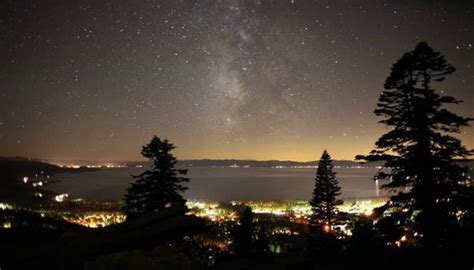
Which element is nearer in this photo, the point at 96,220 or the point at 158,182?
the point at 158,182

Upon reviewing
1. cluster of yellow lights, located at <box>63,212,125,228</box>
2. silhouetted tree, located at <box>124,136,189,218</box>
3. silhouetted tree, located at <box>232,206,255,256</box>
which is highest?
silhouetted tree, located at <box>124,136,189,218</box>

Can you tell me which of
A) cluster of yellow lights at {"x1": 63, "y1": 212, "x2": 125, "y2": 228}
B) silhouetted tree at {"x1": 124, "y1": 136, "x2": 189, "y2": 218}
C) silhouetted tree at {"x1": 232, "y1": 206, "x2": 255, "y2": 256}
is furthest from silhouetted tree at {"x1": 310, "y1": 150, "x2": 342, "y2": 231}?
cluster of yellow lights at {"x1": 63, "y1": 212, "x2": 125, "y2": 228}

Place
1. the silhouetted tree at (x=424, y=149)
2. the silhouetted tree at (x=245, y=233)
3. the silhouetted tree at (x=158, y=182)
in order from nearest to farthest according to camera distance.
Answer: the silhouetted tree at (x=424, y=149) → the silhouetted tree at (x=158, y=182) → the silhouetted tree at (x=245, y=233)

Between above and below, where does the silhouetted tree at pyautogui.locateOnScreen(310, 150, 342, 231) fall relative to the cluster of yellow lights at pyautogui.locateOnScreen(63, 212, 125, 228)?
above

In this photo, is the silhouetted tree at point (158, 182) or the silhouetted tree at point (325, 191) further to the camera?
the silhouetted tree at point (325, 191)

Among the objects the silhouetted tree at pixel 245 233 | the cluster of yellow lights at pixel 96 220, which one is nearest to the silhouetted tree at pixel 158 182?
the silhouetted tree at pixel 245 233

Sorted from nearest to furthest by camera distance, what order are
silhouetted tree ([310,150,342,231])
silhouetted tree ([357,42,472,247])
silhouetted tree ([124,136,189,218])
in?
1. silhouetted tree ([357,42,472,247])
2. silhouetted tree ([124,136,189,218])
3. silhouetted tree ([310,150,342,231])

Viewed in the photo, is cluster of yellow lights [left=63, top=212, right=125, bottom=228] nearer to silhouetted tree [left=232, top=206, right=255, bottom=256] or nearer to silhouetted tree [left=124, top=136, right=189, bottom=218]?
silhouetted tree [left=232, top=206, right=255, bottom=256]

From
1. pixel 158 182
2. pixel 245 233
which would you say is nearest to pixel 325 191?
pixel 245 233

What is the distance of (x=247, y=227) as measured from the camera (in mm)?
32562

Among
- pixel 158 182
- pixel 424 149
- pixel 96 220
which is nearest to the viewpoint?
pixel 424 149

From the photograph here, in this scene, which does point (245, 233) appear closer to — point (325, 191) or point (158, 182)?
point (158, 182)

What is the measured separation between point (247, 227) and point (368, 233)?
21221 mm

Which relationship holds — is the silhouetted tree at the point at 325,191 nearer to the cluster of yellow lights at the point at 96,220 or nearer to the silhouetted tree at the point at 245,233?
the silhouetted tree at the point at 245,233
